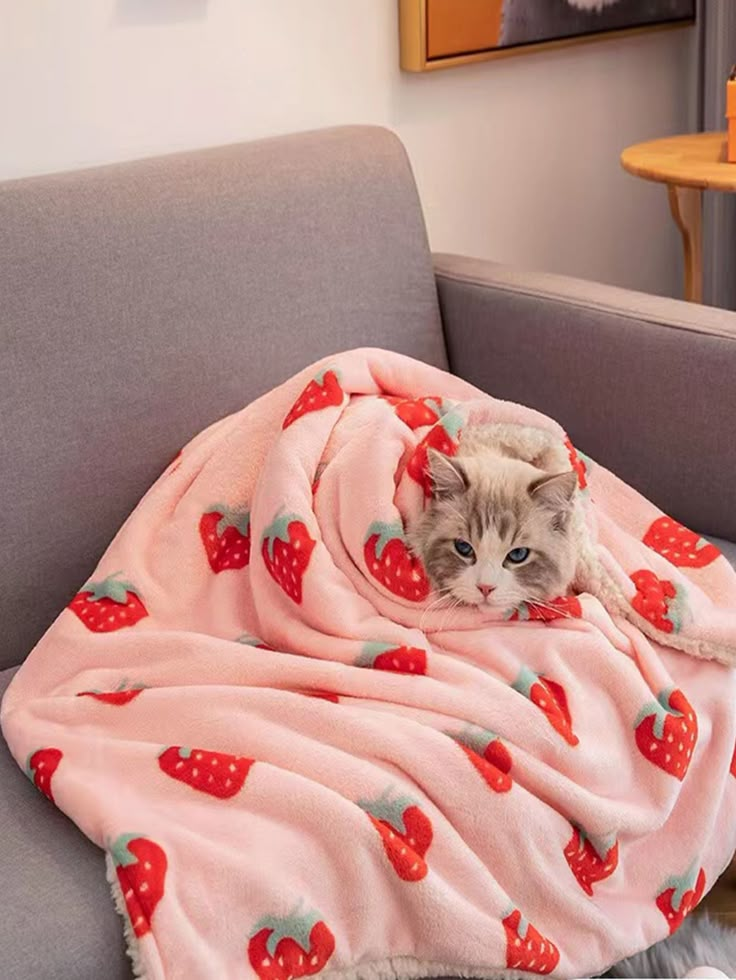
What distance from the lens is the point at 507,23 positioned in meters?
2.51

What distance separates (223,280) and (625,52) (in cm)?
129

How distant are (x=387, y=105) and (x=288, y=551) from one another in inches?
43.4

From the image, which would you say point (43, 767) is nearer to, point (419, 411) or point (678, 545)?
point (419, 411)

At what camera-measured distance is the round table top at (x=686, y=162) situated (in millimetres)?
2281

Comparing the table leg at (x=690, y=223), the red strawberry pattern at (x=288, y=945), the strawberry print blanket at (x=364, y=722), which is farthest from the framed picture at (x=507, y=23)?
the red strawberry pattern at (x=288, y=945)

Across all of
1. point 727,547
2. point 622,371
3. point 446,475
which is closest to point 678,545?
point 727,547

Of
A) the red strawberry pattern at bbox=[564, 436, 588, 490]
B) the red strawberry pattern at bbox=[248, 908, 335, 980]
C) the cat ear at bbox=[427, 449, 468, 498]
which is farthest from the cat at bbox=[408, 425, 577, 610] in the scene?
the red strawberry pattern at bbox=[248, 908, 335, 980]

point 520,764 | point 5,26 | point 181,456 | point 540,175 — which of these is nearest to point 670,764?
point 520,764

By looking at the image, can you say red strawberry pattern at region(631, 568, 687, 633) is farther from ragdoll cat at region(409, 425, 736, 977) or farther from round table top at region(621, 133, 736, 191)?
round table top at region(621, 133, 736, 191)

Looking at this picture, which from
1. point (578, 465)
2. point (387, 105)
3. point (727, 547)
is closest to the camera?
point (578, 465)

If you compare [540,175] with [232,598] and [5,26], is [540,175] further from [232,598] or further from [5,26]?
[232,598]

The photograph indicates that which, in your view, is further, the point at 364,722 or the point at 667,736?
the point at 667,736

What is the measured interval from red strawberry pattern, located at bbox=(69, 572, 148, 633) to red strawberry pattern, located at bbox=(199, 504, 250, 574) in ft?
0.36

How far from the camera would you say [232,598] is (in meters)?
1.70
